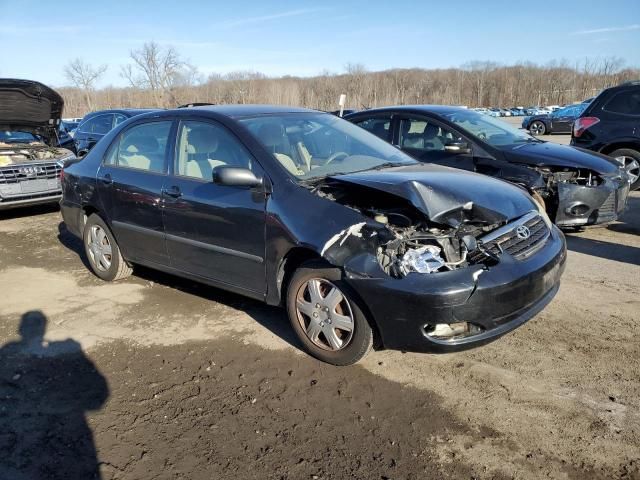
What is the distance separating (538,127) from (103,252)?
25.3 metres

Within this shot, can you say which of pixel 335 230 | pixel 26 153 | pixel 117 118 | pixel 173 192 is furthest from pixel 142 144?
pixel 117 118

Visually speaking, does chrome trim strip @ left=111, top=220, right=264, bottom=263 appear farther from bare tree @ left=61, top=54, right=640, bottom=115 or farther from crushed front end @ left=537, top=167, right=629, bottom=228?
bare tree @ left=61, top=54, right=640, bottom=115

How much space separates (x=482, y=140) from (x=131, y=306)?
447 centimetres

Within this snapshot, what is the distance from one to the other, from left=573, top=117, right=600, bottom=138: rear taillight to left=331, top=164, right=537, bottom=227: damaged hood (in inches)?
220

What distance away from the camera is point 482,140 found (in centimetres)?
638

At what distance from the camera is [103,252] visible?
5.43 metres

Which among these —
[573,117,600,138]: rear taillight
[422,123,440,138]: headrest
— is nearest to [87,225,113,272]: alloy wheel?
[422,123,440,138]: headrest

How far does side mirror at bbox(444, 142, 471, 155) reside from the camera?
614cm

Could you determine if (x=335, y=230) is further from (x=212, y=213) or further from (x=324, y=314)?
(x=212, y=213)

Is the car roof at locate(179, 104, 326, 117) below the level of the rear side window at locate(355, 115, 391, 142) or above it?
above

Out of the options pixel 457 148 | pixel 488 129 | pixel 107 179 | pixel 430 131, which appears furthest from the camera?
pixel 488 129

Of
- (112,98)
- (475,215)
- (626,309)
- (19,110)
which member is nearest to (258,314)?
(475,215)

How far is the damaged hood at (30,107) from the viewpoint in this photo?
8.73 meters

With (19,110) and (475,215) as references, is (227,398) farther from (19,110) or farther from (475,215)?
(19,110)
